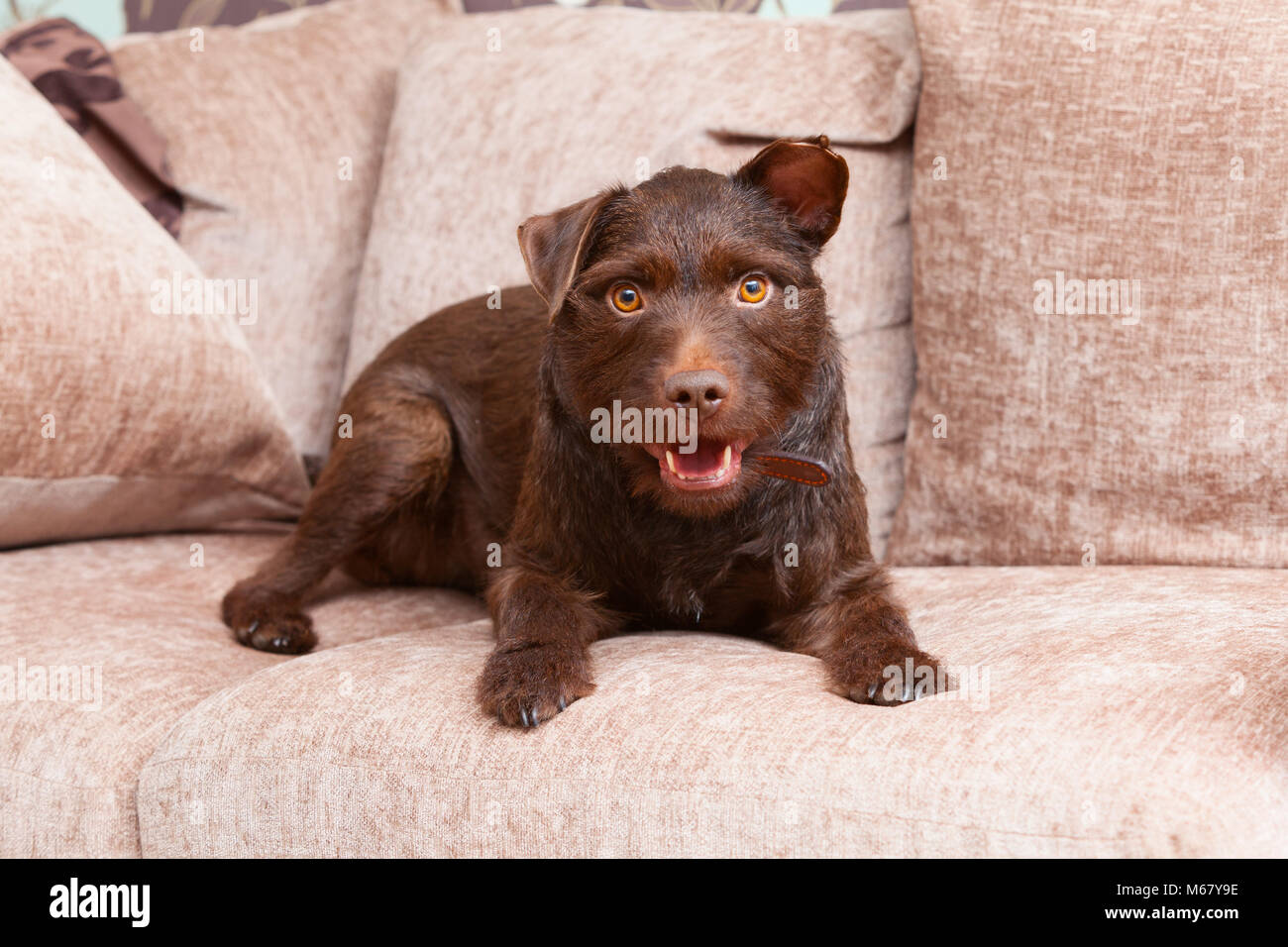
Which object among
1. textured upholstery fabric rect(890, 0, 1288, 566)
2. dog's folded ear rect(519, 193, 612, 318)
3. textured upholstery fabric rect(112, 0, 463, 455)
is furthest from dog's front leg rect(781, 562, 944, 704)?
textured upholstery fabric rect(112, 0, 463, 455)

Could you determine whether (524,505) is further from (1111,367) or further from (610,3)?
(610,3)

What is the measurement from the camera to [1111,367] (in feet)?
8.13

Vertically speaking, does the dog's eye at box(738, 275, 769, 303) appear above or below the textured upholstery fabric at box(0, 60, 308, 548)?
above

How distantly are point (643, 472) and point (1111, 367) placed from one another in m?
1.07

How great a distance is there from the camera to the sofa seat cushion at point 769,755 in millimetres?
1400

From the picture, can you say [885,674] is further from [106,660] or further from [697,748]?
[106,660]

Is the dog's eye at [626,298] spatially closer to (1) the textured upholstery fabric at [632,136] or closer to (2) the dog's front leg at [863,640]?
(2) the dog's front leg at [863,640]

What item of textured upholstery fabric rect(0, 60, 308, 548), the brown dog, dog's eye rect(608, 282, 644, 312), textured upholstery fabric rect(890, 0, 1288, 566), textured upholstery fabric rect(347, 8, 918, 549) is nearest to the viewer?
the brown dog

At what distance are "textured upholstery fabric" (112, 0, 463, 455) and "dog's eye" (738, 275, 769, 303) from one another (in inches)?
69.5

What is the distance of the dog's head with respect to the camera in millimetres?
1867

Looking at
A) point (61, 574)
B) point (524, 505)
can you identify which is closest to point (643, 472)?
point (524, 505)

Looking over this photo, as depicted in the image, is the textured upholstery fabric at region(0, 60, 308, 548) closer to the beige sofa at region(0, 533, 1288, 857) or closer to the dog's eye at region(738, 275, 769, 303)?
the beige sofa at region(0, 533, 1288, 857)

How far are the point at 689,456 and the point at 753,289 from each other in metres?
0.28

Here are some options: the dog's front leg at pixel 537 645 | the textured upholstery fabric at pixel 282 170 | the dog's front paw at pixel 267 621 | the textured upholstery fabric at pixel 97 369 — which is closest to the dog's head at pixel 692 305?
the dog's front leg at pixel 537 645
